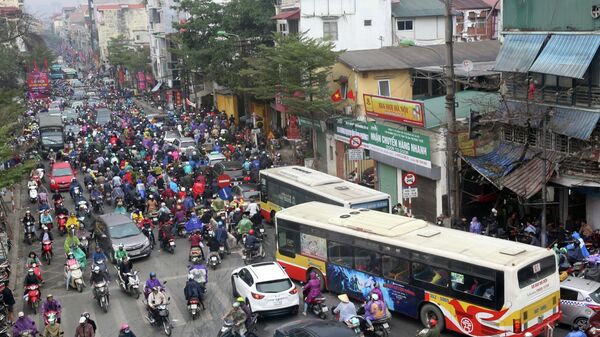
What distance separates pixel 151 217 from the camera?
29781 mm

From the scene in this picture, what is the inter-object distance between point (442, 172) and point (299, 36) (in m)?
14.7

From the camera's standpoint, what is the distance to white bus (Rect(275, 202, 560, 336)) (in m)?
15.5

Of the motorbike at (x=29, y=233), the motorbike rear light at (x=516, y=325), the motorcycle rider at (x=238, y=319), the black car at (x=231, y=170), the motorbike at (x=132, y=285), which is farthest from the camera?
the black car at (x=231, y=170)

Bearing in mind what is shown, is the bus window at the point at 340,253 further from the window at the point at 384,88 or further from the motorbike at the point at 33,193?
the motorbike at the point at 33,193

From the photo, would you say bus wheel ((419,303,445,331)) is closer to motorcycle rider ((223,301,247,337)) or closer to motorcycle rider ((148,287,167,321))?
motorcycle rider ((223,301,247,337))

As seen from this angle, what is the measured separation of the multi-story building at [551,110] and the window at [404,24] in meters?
19.4

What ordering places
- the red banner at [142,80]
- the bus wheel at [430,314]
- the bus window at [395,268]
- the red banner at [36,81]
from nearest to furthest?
1. the bus wheel at [430,314]
2. the bus window at [395,268]
3. the red banner at [36,81]
4. the red banner at [142,80]

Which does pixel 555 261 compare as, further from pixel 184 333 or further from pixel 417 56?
pixel 417 56

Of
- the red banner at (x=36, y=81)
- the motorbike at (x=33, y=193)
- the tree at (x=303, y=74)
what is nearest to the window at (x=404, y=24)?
the tree at (x=303, y=74)

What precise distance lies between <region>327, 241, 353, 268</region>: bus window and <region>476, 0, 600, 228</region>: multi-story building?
677 centimetres

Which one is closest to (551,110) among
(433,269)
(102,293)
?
(433,269)

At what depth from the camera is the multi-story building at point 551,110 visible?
2183cm

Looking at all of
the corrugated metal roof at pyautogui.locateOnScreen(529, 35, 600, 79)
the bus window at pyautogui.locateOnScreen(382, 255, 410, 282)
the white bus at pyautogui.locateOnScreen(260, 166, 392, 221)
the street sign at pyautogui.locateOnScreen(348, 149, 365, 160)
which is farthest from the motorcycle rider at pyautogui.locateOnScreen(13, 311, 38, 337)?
the corrugated metal roof at pyautogui.locateOnScreen(529, 35, 600, 79)

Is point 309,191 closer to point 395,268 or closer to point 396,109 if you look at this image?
point 396,109
